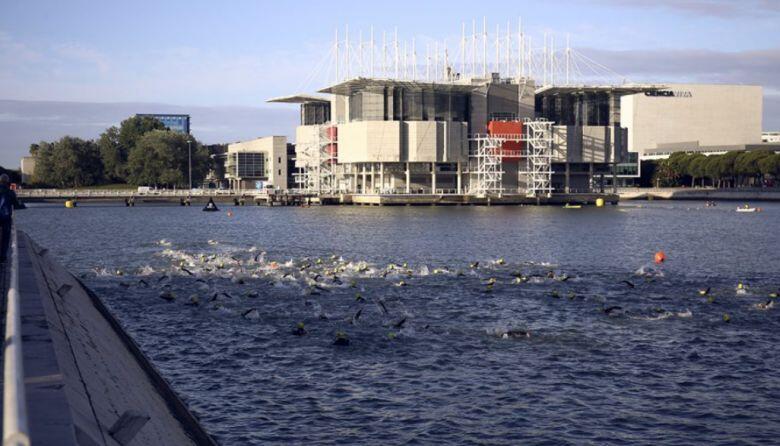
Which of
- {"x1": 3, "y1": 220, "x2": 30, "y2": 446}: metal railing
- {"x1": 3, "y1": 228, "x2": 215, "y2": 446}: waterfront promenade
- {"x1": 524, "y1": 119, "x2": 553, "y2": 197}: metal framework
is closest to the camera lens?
{"x1": 3, "y1": 220, "x2": 30, "y2": 446}: metal railing

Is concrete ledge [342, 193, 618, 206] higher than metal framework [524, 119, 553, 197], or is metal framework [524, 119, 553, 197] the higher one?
metal framework [524, 119, 553, 197]

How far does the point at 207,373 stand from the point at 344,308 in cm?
1300

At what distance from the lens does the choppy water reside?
70.3 feet

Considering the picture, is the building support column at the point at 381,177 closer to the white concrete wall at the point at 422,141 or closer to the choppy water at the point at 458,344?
the white concrete wall at the point at 422,141

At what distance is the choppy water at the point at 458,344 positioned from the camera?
2142 cm

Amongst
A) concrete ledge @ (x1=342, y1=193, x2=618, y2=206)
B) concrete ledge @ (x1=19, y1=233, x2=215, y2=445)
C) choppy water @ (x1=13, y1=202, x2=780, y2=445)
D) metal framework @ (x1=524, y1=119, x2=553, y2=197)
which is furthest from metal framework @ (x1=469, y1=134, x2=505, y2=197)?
concrete ledge @ (x1=19, y1=233, x2=215, y2=445)

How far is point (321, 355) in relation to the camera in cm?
2875

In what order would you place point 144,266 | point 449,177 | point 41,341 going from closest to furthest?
point 41,341, point 144,266, point 449,177

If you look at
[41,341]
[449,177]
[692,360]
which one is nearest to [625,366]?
[692,360]

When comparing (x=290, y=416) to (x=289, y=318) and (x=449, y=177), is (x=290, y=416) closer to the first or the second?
(x=289, y=318)

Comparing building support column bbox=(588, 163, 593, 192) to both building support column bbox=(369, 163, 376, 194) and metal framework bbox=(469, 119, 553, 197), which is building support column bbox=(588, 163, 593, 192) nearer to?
metal framework bbox=(469, 119, 553, 197)

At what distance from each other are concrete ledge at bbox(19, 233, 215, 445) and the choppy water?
4.46ft

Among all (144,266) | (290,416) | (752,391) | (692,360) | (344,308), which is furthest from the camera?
Result: (144,266)

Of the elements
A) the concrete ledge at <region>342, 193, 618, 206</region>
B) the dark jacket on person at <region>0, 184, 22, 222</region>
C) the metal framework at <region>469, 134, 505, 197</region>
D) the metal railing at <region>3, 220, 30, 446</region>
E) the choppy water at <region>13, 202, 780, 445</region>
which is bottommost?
the choppy water at <region>13, 202, 780, 445</region>
